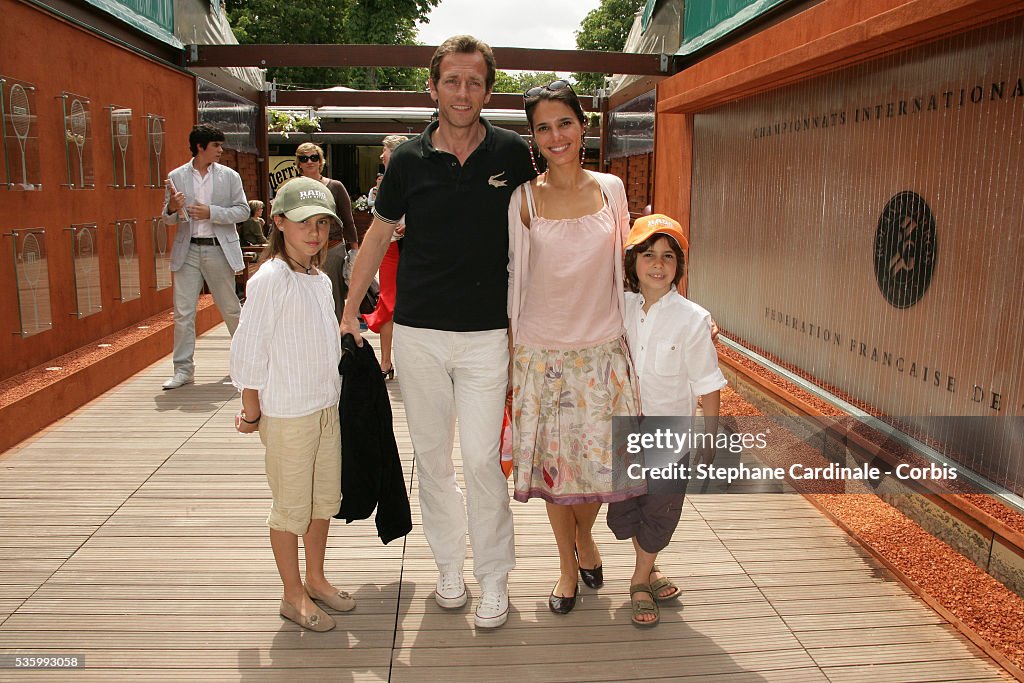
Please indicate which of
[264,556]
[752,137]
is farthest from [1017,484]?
[752,137]

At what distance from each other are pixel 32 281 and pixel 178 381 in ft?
3.97

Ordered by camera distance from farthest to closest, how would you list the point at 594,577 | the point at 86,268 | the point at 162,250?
the point at 162,250 → the point at 86,268 → the point at 594,577

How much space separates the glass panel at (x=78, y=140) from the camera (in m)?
6.60

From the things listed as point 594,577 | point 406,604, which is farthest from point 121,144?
point 594,577

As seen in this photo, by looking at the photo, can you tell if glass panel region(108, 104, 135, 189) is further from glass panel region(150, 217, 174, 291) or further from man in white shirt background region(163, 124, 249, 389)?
man in white shirt background region(163, 124, 249, 389)

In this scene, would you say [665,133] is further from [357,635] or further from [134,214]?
[357,635]

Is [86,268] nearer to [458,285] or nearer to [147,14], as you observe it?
[147,14]

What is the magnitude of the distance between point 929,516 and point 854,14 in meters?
2.55

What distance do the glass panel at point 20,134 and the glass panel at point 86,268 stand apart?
29.8 inches

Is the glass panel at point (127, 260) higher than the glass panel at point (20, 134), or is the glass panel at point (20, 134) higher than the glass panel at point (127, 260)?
the glass panel at point (20, 134)

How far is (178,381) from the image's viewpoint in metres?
6.62

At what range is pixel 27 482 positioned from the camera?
4484 millimetres

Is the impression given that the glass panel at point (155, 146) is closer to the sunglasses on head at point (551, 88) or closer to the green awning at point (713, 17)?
the green awning at point (713, 17)

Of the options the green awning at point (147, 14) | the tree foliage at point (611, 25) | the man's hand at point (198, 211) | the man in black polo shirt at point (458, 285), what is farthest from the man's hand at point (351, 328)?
the tree foliage at point (611, 25)
